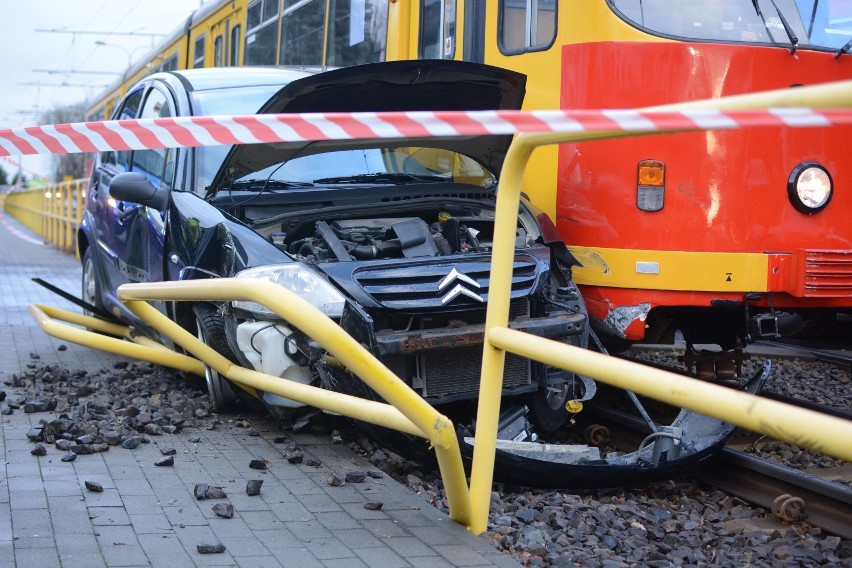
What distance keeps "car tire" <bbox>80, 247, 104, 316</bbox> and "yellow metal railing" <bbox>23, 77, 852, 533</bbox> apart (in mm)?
3452

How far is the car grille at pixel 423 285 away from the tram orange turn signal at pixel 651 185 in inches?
45.9

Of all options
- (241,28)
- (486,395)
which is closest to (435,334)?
(486,395)

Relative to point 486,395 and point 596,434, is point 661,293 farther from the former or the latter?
point 486,395

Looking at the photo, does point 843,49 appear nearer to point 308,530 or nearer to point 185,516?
point 308,530

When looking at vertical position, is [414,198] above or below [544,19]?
below

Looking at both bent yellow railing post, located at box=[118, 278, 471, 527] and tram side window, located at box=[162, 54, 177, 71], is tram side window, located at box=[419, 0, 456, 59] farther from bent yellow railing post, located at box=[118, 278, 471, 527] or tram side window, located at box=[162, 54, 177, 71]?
tram side window, located at box=[162, 54, 177, 71]

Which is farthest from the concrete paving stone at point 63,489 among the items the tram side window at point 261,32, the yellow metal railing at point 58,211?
the yellow metal railing at point 58,211

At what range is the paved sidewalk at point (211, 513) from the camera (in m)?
3.71

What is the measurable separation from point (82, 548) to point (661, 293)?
138 inches

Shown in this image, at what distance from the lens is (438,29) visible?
7.48 meters

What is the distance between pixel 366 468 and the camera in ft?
16.4

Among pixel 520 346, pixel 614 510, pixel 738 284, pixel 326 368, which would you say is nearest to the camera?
pixel 520 346

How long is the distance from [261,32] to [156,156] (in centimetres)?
444

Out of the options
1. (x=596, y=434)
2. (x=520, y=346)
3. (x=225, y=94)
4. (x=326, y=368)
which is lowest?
(x=596, y=434)
